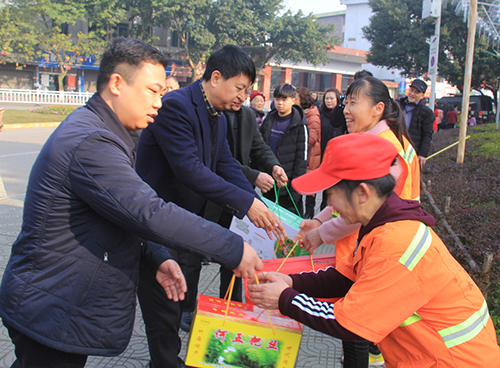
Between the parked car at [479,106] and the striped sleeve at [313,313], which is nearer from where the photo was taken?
the striped sleeve at [313,313]

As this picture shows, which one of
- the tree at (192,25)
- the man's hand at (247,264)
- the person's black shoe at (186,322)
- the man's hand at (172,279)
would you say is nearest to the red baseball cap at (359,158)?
the man's hand at (247,264)

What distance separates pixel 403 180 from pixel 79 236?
156 centimetres

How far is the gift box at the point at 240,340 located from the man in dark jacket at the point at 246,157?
1.31 m

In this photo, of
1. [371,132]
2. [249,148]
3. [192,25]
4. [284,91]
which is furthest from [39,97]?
[371,132]

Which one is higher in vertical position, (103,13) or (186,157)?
(103,13)

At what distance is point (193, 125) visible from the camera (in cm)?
255

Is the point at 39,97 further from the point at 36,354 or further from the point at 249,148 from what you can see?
the point at 36,354

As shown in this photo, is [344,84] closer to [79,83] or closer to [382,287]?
[79,83]

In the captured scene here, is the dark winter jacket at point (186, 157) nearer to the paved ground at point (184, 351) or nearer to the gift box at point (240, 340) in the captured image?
the gift box at point (240, 340)

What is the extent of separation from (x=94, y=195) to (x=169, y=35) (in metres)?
39.8

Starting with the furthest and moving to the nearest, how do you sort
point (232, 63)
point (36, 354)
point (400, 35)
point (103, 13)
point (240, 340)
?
point (103, 13) → point (400, 35) → point (232, 63) → point (240, 340) → point (36, 354)


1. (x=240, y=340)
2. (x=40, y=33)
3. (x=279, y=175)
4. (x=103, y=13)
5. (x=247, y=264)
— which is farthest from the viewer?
(x=103, y=13)

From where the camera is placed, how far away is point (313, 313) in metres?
1.65

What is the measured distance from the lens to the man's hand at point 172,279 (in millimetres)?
2021
